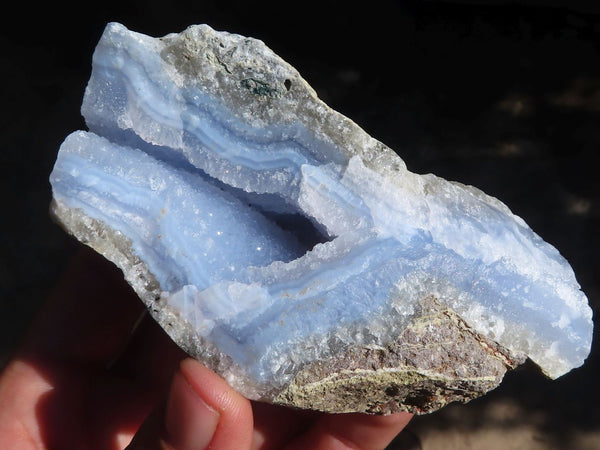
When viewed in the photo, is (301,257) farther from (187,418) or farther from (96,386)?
(96,386)

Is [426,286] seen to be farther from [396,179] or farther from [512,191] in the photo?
[512,191]

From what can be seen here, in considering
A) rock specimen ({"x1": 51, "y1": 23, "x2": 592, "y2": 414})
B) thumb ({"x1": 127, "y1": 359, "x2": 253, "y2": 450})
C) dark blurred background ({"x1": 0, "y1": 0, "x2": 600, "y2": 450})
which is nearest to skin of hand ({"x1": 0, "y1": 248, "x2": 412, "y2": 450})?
thumb ({"x1": 127, "y1": 359, "x2": 253, "y2": 450})

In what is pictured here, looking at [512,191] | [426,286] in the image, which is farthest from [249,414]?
[512,191]

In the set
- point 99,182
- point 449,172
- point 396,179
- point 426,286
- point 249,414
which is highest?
point 449,172

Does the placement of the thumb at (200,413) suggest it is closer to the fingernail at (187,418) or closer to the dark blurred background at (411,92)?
the fingernail at (187,418)

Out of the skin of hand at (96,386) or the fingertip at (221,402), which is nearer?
the fingertip at (221,402)

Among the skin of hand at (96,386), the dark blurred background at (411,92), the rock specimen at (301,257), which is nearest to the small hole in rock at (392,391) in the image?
the rock specimen at (301,257)

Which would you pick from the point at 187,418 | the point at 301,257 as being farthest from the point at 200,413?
the point at 301,257
